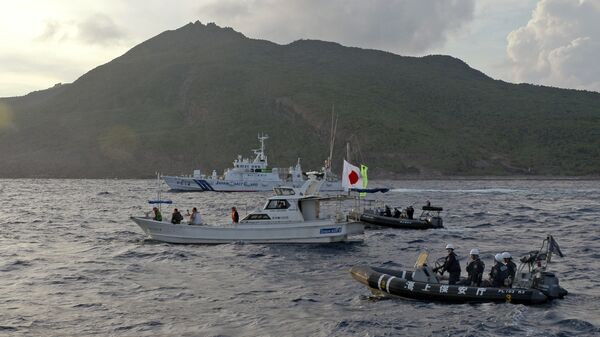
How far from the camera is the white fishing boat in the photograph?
117ft

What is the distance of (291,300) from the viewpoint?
23.2 m

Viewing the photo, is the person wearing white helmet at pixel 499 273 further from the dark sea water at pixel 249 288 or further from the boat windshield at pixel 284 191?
the boat windshield at pixel 284 191

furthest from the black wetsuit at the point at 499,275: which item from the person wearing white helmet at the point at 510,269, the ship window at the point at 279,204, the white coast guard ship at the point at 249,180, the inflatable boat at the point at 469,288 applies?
the white coast guard ship at the point at 249,180

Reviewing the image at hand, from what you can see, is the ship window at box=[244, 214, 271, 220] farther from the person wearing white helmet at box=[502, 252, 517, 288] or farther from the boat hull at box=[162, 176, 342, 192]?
the boat hull at box=[162, 176, 342, 192]

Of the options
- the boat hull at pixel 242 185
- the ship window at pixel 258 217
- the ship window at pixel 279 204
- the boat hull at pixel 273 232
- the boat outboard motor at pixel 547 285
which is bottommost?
the boat outboard motor at pixel 547 285

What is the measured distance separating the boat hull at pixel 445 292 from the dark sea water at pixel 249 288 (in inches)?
12.2

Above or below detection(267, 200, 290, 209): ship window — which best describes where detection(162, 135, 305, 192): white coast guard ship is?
above

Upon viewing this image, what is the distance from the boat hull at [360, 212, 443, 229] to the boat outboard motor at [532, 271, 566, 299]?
76.0 feet

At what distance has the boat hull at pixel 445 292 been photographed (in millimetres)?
21578

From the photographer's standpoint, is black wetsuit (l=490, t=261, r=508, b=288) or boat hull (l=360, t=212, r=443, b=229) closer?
black wetsuit (l=490, t=261, r=508, b=288)

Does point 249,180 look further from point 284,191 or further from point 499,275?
point 499,275

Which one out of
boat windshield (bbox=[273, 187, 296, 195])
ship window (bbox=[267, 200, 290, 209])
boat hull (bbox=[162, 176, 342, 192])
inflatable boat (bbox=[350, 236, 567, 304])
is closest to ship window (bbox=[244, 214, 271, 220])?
ship window (bbox=[267, 200, 290, 209])

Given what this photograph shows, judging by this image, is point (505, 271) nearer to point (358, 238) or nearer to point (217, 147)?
point (358, 238)

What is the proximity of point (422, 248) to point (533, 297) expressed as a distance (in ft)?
49.1
